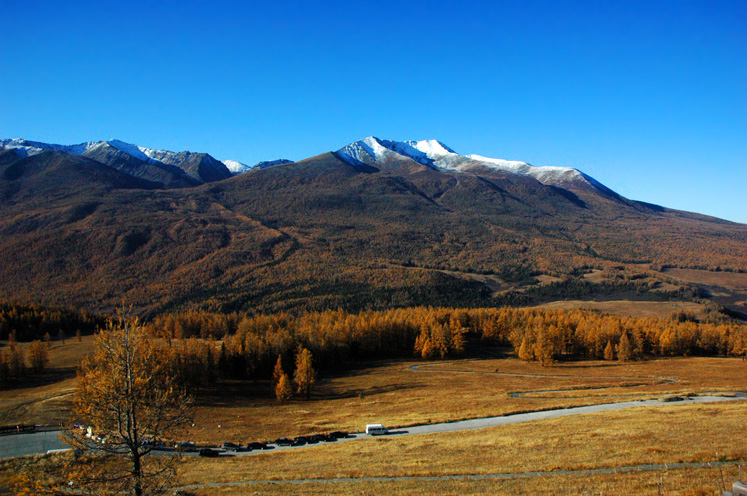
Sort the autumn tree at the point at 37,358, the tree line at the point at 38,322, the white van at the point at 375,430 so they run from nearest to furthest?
1. the white van at the point at 375,430
2. the autumn tree at the point at 37,358
3. the tree line at the point at 38,322

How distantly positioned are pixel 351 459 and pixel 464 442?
10264 millimetres

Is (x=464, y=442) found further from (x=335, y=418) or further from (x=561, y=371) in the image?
(x=561, y=371)

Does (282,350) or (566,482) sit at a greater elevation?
(566,482)

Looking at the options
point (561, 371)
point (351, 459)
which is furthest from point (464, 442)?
point (561, 371)

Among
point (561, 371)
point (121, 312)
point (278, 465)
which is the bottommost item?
point (561, 371)

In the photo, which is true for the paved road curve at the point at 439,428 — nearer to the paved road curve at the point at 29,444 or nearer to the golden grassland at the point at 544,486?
the paved road curve at the point at 29,444

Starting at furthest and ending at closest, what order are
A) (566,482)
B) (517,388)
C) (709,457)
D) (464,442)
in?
1. (517,388)
2. (464,442)
3. (709,457)
4. (566,482)

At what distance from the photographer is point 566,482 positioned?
2438 cm

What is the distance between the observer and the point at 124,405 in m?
18.4

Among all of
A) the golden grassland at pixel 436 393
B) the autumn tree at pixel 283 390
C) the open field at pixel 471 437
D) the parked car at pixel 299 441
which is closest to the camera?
the open field at pixel 471 437

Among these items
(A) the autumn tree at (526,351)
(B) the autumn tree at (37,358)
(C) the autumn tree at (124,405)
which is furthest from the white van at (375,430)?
(B) the autumn tree at (37,358)

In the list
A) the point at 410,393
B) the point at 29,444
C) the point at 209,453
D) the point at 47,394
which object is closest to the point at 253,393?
the point at 410,393

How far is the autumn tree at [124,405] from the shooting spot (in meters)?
18.0

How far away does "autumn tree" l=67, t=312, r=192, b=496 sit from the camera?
18.0 meters
